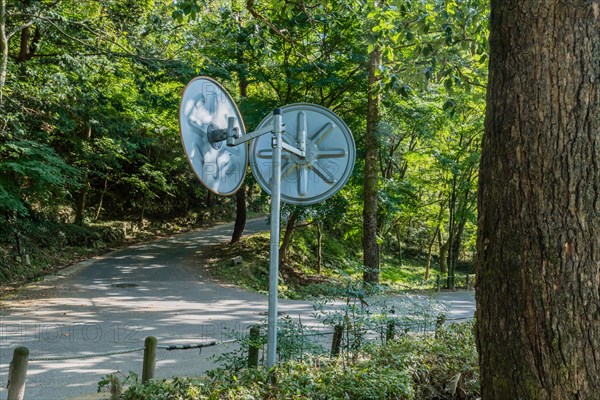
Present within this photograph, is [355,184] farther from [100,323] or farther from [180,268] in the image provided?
[100,323]

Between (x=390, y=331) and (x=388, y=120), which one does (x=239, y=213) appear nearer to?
(x=388, y=120)

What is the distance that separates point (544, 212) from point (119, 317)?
9.99 meters

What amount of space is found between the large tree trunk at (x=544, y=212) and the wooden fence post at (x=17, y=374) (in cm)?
347

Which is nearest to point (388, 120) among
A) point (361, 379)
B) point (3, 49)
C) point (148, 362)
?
point (3, 49)

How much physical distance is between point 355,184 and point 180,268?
24.4 feet

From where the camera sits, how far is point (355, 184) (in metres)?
17.0

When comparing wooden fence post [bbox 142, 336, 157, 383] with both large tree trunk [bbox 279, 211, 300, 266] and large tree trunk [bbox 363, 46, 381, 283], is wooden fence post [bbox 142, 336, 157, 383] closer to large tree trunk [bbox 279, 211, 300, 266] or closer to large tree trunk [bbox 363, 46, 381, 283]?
large tree trunk [bbox 363, 46, 381, 283]

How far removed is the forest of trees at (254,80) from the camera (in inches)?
285

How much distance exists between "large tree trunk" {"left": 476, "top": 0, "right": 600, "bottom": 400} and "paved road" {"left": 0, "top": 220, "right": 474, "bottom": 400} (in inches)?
124

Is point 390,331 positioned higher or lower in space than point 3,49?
lower

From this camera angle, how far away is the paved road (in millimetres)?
6680

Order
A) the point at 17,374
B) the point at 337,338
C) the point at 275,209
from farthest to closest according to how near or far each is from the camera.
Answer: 1. the point at 337,338
2. the point at 275,209
3. the point at 17,374

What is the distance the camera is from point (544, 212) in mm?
2717

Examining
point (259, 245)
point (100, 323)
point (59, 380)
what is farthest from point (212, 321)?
point (259, 245)
